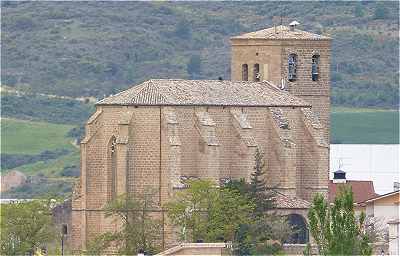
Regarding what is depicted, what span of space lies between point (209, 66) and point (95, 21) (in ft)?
47.6

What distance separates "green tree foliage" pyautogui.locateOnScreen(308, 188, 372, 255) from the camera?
2840 inches

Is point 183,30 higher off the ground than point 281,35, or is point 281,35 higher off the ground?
point 183,30

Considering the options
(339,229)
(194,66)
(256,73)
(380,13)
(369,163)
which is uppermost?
(380,13)

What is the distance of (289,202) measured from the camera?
99125 millimetres

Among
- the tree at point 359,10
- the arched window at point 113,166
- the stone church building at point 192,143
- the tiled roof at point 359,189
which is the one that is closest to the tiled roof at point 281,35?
the stone church building at point 192,143

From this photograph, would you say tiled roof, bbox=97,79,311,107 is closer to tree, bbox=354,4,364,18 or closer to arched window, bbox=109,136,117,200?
arched window, bbox=109,136,117,200

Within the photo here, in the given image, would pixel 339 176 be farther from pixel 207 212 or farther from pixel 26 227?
pixel 26 227

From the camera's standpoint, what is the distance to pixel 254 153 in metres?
99.6

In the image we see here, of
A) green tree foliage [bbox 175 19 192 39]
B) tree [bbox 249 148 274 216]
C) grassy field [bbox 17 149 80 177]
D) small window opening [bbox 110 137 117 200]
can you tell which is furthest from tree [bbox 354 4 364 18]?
small window opening [bbox 110 137 117 200]

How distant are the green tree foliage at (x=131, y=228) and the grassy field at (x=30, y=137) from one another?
57.8 meters

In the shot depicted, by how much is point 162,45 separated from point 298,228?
291 feet

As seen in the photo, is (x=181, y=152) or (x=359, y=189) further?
(x=359, y=189)

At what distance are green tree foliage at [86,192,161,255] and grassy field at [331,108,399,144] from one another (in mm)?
46327

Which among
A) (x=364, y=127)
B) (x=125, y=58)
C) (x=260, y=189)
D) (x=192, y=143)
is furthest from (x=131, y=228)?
(x=125, y=58)
